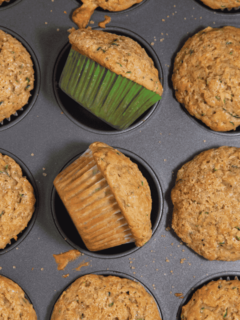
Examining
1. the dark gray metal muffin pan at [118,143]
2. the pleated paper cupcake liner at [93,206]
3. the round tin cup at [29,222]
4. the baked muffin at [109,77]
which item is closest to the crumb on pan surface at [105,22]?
the dark gray metal muffin pan at [118,143]

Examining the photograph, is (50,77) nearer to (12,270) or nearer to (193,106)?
(193,106)

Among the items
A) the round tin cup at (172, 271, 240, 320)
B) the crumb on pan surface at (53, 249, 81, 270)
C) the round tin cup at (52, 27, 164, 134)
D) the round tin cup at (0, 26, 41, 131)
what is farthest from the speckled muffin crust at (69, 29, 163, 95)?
the round tin cup at (172, 271, 240, 320)

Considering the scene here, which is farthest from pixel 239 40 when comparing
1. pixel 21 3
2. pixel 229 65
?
pixel 21 3

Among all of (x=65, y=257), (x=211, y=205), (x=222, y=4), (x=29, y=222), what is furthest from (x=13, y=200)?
(x=222, y=4)

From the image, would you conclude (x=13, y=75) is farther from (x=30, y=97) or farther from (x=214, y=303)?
(x=214, y=303)

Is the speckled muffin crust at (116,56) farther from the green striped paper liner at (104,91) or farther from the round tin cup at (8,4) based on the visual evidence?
the round tin cup at (8,4)

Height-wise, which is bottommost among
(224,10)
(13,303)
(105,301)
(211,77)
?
(13,303)

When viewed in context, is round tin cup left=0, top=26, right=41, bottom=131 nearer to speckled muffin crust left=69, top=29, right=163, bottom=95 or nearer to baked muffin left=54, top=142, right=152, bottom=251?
speckled muffin crust left=69, top=29, right=163, bottom=95
